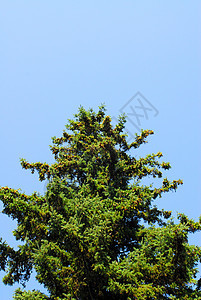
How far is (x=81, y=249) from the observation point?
7.94 m

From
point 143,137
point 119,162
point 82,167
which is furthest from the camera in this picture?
point 143,137

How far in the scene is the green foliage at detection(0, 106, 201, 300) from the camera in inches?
315

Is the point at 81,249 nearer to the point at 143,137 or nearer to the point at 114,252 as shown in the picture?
the point at 114,252

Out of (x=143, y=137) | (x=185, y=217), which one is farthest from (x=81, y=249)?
(x=143, y=137)

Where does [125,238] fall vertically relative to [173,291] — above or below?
above

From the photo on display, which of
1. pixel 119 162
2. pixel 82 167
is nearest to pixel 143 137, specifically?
pixel 119 162

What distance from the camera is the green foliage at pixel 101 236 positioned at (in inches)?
315

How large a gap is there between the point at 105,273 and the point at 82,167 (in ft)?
19.3

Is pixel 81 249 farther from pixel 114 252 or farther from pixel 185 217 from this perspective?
pixel 185 217

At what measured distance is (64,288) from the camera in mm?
8453

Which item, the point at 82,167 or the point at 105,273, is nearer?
the point at 105,273

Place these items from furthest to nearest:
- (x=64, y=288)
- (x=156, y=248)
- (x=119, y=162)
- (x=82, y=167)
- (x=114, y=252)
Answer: (x=82, y=167)
(x=119, y=162)
(x=114, y=252)
(x=156, y=248)
(x=64, y=288)

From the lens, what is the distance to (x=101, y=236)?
7793 millimetres

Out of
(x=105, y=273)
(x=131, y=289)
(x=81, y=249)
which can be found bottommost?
(x=131, y=289)
